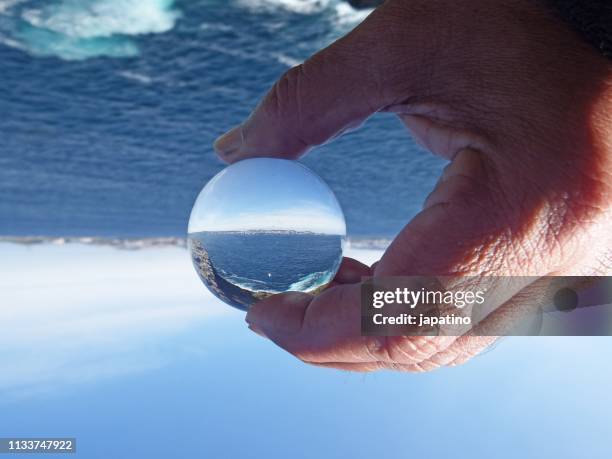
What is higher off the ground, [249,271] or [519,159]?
[519,159]

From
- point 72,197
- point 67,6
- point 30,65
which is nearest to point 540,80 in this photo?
point 67,6

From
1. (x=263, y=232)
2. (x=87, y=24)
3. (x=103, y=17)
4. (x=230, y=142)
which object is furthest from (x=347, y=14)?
(x=263, y=232)

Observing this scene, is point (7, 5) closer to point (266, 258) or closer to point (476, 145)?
point (266, 258)

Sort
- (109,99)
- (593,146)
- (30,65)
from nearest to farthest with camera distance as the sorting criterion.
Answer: (593,146)
(30,65)
(109,99)

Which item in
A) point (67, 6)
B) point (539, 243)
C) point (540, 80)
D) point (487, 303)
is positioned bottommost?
point (487, 303)

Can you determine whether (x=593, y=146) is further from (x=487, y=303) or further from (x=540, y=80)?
(x=487, y=303)

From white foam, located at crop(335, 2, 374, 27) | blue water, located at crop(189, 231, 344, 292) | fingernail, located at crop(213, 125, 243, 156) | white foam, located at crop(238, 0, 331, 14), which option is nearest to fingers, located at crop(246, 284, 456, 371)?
blue water, located at crop(189, 231, 344, 292)

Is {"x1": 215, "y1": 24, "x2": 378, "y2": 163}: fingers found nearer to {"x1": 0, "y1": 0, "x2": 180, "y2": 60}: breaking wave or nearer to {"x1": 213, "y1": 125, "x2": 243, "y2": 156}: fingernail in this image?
{"x1": 213, "y1": 125, "x2": 243, "y2": 156}: fingernail

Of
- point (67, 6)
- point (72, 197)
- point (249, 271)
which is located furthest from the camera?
point (72, 197)
